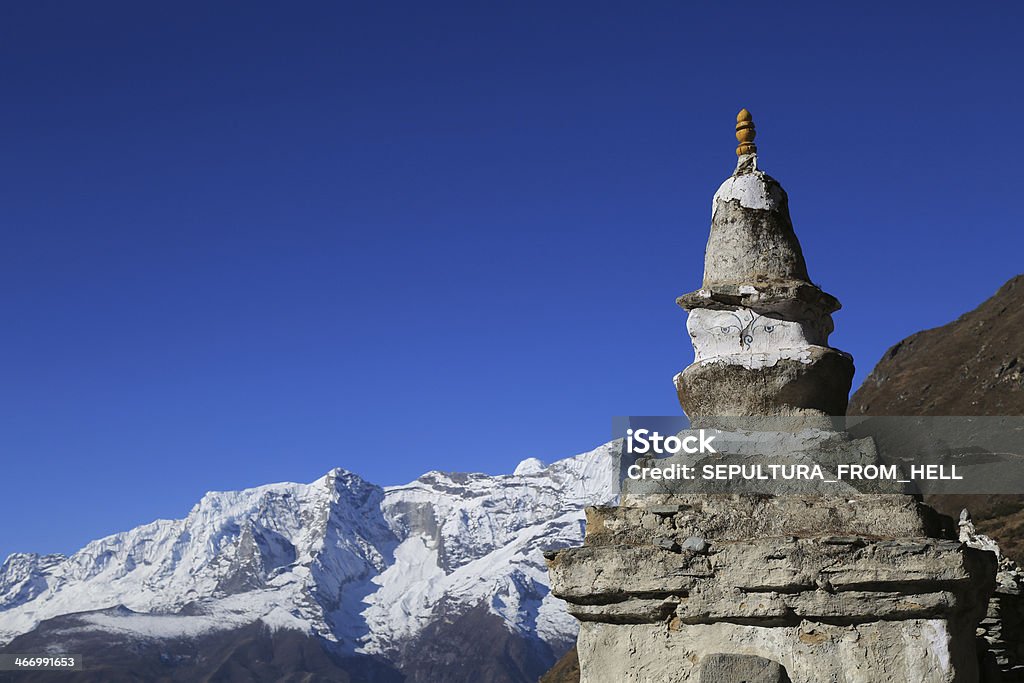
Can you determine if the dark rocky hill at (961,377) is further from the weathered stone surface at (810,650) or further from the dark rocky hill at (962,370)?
the weathered stone surface at (810,650)

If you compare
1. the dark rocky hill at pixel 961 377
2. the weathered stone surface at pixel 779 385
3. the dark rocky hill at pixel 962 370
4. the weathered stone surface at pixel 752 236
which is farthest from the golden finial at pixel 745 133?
the dark rocky hill at pixel 962 370

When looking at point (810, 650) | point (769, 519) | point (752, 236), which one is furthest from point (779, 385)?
point (810, 650)

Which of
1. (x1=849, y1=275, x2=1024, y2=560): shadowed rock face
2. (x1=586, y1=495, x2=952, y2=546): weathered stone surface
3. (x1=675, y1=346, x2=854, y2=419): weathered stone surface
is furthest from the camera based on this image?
(x1=849, y1=275, x2=1024, y2=560): shadowed rock face

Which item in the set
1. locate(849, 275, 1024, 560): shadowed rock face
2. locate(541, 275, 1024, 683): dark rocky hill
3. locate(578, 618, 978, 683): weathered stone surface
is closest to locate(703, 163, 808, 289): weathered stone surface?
locate(578, 618, 978, 683): weathered stone surface

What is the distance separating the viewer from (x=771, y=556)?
577cm

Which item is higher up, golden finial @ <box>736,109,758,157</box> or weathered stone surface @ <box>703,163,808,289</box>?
golden finial @ <box>736,109,758,157</box>

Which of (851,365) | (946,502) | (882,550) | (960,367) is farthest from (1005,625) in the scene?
(960,367)

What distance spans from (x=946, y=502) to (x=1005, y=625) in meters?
54.7

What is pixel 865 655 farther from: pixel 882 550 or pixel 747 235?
pixel 747 235

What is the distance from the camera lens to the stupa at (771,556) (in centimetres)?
564

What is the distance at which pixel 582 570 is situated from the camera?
20.0 feet

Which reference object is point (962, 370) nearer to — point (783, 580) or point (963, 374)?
point (963, 374)

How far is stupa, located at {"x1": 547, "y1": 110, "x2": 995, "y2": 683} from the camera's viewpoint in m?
5.64

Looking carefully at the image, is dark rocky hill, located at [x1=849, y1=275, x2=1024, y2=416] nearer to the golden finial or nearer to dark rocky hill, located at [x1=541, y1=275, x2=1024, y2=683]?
dark rocky hill, located at [x1=541, y1=275, x2=1024, y2=683]
